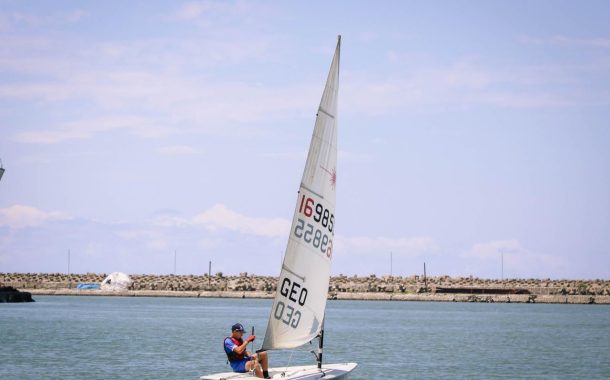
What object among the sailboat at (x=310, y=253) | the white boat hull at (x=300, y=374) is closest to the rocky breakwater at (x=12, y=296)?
the white boat hull at (x=300, y=374)

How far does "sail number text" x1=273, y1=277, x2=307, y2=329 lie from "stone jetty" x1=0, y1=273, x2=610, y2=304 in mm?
133425

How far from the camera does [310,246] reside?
3066cm

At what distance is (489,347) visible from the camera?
65.0m

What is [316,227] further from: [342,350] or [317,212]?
[342,350]

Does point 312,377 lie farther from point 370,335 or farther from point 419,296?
point 419,296

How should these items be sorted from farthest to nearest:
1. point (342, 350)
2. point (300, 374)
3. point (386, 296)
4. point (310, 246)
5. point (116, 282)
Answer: point (116, 282) < point (386, 296) < point (342, 350) < point (310, 246) < point (300, 374)

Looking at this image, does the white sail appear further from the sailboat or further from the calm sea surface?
the calm sea surface

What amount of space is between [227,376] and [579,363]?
97.4 ft

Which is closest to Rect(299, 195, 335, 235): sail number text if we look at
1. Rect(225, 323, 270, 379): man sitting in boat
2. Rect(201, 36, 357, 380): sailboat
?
Rect(201, 36, 357, 380): sailboat

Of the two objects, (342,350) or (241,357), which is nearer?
(241,357)

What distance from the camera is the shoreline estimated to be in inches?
6353

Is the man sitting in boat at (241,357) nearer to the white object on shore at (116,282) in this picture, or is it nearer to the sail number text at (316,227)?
the sail number text at (316,227)

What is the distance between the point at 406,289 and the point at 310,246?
495 feet

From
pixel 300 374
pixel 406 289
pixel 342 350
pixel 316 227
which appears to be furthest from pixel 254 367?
pixel 406 289
